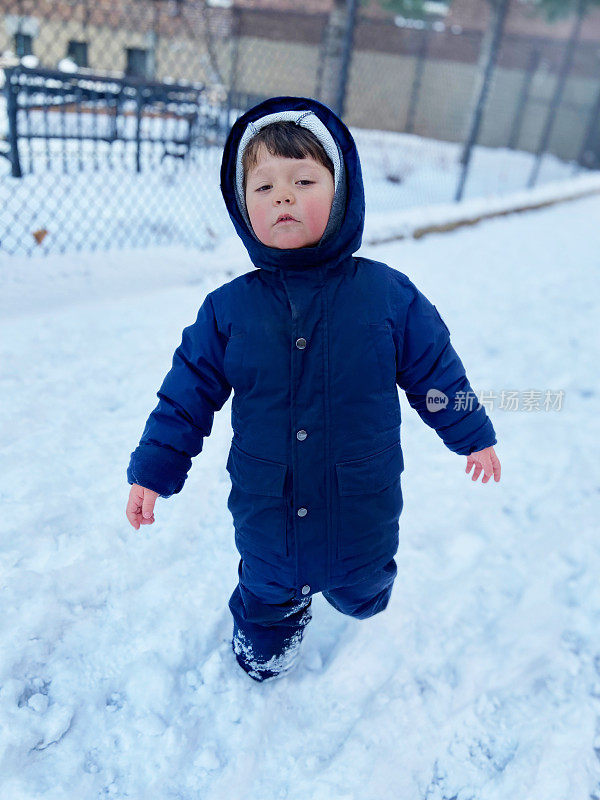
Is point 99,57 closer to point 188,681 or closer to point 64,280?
point 64,280

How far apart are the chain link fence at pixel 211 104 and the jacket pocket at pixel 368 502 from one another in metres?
3.38

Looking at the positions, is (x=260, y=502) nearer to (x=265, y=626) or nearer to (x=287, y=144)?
(x=265, y=626)

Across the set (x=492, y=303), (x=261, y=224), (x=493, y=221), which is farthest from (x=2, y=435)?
(x=493, y=221)

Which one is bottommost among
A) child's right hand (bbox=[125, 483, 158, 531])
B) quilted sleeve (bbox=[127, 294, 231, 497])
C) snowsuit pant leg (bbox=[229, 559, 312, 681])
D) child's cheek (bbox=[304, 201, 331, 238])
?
snowsuit pant leg (bbox=[229, 559, 312, 681])

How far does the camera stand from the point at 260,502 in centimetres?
132

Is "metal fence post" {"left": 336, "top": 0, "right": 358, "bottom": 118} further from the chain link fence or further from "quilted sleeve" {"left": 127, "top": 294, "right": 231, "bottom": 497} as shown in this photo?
"quilted sleeve" {"left": 127, "top": 294, "right": 231, "bottom": 497}

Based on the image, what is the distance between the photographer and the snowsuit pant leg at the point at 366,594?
1442 millimetres

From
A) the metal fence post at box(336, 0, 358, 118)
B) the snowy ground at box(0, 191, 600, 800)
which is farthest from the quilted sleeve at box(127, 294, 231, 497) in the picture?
the metal fence post at box(336, 0, 358, 118)

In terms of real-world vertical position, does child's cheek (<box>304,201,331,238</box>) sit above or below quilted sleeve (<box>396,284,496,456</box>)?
above

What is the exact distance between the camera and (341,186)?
4.22 feet

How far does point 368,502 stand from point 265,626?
0.42 meters

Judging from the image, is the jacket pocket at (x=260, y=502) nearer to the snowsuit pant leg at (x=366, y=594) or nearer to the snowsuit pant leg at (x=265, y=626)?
the snowsuit pant leg at (x=265, y=626)

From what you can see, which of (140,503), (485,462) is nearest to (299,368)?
(140,503)

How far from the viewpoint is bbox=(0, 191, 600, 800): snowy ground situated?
1.35m
